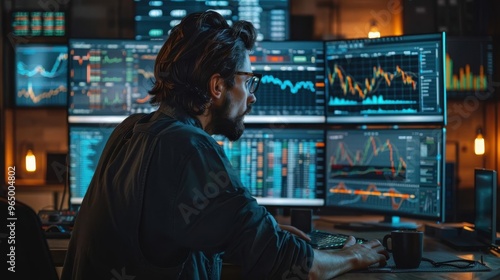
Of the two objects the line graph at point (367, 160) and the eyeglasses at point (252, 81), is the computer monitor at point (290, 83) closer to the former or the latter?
the line graph at point (367, 160)

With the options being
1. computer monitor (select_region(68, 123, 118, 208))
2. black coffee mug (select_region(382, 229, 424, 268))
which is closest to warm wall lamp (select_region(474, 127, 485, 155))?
black coffee mug (select_region(382, 229, 424, 268))

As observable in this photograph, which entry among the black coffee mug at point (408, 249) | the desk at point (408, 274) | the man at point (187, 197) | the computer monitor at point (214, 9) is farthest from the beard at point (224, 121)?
the computer monitor at point (214, 9)

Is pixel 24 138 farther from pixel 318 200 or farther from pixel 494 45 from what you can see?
pixel 494 45

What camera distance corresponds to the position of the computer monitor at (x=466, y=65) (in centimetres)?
382

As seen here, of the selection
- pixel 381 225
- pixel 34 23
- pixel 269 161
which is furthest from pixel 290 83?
pixel 34 23

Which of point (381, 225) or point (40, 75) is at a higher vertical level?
point (40, 75)

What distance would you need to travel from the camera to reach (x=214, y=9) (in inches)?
146

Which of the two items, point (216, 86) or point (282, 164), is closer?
point (216, 86)

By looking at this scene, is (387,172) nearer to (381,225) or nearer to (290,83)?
(381,225)

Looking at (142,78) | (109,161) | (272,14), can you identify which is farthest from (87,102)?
(272,14)

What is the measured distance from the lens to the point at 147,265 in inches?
56.6

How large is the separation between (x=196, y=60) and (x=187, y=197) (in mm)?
369

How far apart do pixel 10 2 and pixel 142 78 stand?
238 cm

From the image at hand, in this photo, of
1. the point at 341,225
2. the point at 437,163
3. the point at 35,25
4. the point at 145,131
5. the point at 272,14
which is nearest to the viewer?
the point at 145,131
